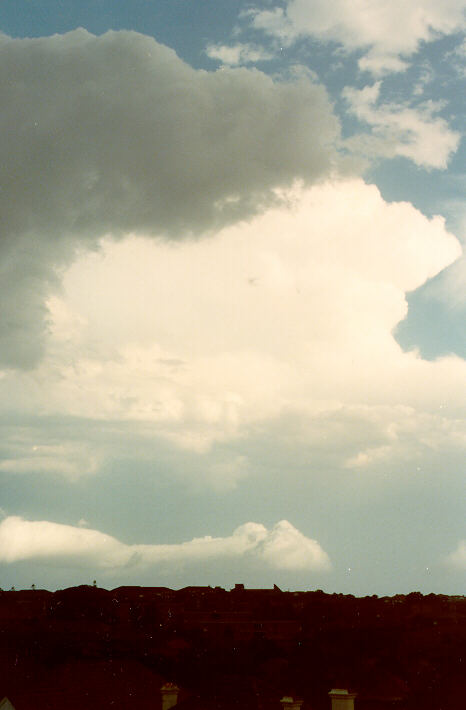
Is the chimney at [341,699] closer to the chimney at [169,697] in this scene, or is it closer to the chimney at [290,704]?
the chimney at [290,704]

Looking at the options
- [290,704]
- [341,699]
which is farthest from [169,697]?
[341,699]

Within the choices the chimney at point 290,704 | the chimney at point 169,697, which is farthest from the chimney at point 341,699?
the chimney at point 169,697

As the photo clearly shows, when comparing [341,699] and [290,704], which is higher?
[341,699]

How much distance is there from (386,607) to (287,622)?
18.1 m

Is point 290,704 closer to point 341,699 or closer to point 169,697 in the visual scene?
point 341,699

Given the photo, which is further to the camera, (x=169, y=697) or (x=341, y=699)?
(x=169, y=697)

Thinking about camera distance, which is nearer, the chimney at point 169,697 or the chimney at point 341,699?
→ the chimney at point 341,699

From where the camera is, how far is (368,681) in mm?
68000

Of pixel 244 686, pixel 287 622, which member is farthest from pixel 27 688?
pixel 287 622

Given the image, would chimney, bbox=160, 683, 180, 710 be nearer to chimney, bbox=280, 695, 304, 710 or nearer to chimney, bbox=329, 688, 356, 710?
chimney, bbox=280, 695, 304, 710

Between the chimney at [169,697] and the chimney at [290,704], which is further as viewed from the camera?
the chimney at [169,697]

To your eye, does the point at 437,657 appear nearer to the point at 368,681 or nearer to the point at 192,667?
the point at 368,681

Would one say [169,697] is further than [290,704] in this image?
Yes

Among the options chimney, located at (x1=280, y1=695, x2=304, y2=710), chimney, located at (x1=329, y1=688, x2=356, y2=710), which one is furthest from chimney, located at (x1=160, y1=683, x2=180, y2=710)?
chimney, located at (x1=329, y1=688, x2=356, y2=710)
